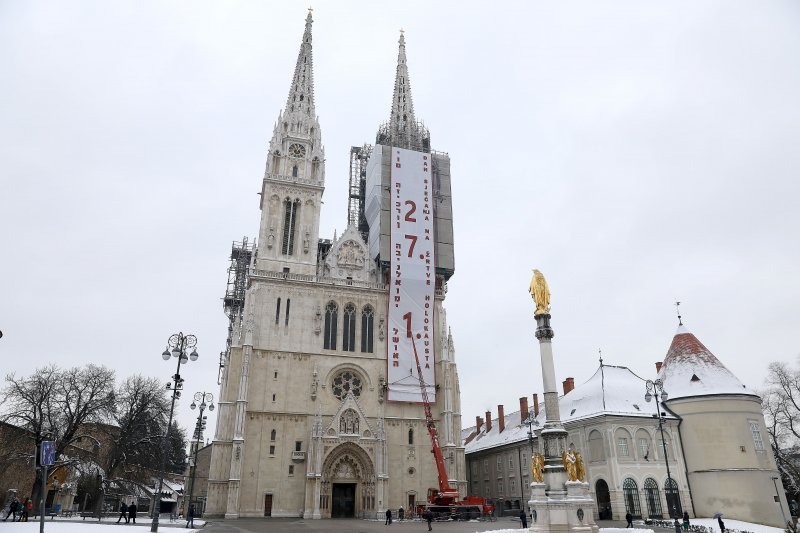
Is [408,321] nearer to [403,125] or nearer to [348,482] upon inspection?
[348,482]

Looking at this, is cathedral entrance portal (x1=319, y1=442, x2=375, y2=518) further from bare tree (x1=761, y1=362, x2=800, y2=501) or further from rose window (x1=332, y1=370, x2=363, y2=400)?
bare tree (x1=761, y1=362, x2=800, y2=501)

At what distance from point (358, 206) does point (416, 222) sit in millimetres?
13357

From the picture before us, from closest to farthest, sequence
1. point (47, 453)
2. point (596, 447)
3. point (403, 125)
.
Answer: point (47, 453) → point (596, 447) → point (403, 125)

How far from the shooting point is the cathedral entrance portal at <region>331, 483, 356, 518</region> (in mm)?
41406

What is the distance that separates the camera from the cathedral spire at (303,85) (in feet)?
178

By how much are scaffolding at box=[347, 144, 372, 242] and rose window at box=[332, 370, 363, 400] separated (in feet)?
58.5

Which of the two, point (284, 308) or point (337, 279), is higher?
point (337, 279)

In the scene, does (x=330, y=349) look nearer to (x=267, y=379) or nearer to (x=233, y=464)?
(x=267, y=379)

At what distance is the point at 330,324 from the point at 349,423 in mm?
8419

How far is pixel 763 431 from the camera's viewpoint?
130 ft

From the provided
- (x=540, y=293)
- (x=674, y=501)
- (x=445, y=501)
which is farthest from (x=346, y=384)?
(x=674, y=501)

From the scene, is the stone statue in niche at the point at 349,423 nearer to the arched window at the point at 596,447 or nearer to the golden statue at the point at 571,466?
the arched window at the point at 596,447

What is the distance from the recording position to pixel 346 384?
4447 cm

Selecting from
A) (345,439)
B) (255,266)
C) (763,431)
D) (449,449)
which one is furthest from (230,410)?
(763,431)
